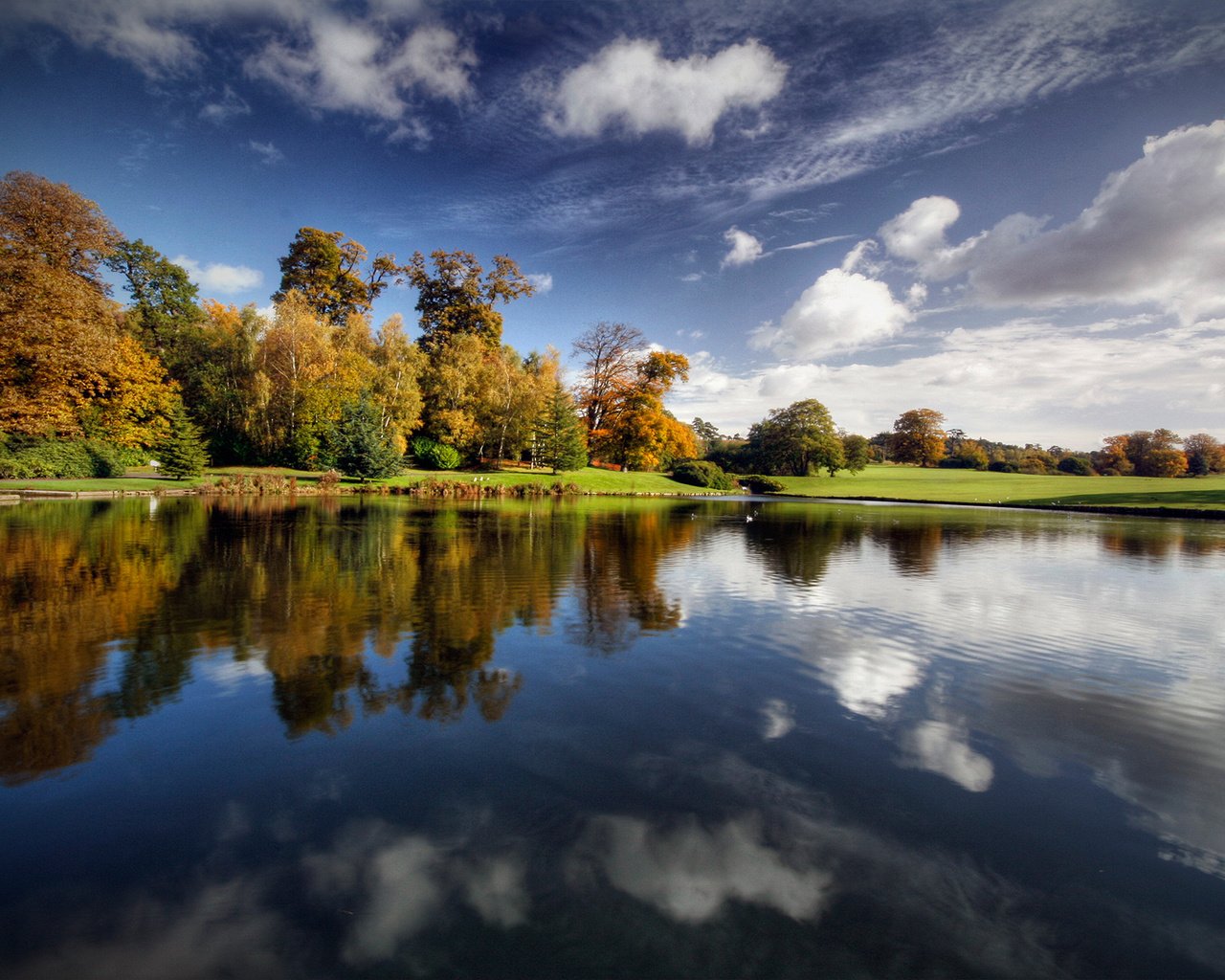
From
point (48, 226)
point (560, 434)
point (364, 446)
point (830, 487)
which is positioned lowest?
point (830, 487)

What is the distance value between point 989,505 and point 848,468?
30.4 metres

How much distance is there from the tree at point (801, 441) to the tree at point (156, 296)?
6452cm

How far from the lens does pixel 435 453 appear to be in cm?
5044

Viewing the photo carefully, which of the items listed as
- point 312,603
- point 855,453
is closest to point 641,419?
point 855,453

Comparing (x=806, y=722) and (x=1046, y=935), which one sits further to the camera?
(x=806, y=722)

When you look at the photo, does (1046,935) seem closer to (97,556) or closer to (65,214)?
(97,556)

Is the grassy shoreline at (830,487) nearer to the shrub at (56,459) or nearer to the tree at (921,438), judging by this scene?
the shrub at (56,459)

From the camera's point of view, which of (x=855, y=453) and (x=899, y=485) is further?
(x=855, y=453)

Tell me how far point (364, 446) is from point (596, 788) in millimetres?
41564

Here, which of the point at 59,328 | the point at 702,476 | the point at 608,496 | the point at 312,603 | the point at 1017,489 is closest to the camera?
the point at 312,603

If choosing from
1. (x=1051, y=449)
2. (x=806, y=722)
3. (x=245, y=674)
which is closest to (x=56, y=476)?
(x=245, y=674)

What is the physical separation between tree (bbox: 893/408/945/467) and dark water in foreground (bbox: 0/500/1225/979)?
91387mm

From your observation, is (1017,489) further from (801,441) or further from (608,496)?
(608,496)

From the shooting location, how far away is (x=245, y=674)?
6.20m
